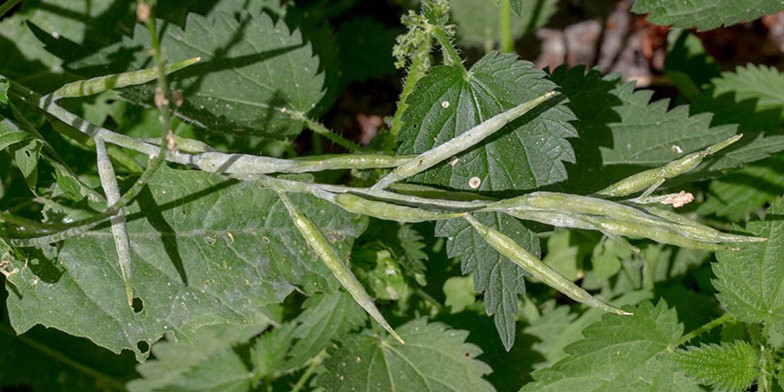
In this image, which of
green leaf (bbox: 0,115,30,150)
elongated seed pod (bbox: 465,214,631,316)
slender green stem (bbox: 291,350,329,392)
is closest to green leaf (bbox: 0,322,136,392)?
slender green stem (bbox: 291,350,329,392)

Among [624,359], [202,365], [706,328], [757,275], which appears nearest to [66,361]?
[202,365]

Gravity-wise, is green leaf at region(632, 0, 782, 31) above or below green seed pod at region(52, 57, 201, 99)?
above

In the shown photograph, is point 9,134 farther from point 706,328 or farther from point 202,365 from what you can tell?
point 706,328

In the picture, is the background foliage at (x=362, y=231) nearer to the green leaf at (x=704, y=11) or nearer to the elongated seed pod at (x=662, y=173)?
the green leaf at (x=704, y=11)

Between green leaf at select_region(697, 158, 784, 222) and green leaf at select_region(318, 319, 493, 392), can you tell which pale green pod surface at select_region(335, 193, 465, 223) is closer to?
green leaf at select_region(318, 319, 493, 392)

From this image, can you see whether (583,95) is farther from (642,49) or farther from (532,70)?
(642,49)

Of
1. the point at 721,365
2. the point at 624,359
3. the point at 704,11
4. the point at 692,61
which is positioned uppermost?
the point at 704,11
